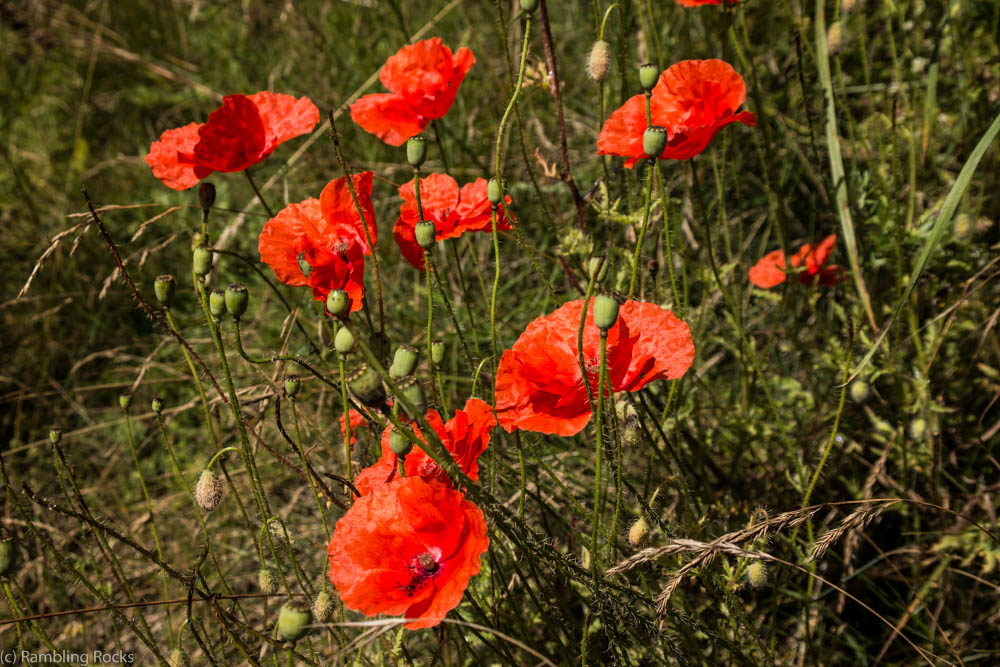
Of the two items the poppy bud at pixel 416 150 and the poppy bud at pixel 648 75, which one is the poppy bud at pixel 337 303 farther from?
the poppy bud at pixel 648 75

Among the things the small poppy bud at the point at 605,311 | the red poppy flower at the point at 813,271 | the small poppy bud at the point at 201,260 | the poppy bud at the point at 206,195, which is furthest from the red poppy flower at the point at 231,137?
the red poppy flower at the point at 813,271

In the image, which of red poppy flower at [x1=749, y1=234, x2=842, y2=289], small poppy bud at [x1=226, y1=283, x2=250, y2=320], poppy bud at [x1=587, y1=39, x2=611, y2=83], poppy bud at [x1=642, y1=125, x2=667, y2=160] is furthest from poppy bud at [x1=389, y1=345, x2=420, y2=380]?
red poppy flower at [x1=749, y1=234, x2=842, y2=289]

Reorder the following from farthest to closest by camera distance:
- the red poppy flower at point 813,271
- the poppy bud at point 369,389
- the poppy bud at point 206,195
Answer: the red poppy flower at point 813,271, the poppy bud at point 206,195, the poppy bud at point 369,389

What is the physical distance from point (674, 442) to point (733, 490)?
194mm

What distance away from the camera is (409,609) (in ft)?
3.76

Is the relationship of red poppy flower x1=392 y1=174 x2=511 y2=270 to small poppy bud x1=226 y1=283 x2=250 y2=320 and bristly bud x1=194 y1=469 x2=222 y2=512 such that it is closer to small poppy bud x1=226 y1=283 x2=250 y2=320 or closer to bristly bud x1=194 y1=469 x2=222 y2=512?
small poppy bud x1=226 y1=283 x2=250 y2=320

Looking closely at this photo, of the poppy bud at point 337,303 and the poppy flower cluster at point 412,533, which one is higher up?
the poppy bud at point 337,303

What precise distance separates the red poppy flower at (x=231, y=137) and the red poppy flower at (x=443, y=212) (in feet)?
1.14

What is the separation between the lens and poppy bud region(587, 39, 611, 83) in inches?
58.8

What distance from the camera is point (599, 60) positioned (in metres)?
1.50

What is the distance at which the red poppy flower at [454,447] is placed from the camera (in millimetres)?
1230

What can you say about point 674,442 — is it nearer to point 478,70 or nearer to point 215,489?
point 215,489

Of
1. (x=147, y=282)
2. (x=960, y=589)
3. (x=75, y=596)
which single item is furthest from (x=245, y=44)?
(x=960, y=589)

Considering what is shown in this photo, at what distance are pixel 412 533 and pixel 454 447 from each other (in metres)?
0.16
